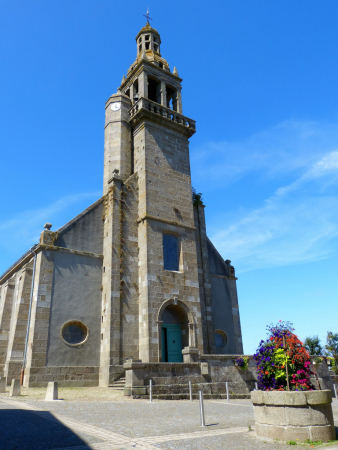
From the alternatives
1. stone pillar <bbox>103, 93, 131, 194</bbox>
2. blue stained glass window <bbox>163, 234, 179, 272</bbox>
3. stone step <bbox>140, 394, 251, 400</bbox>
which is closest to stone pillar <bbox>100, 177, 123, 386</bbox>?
blue stained glass window <bbox>163, 234, 179, 272</bbox>

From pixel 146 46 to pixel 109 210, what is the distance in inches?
622

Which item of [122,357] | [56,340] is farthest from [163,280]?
[56,340]

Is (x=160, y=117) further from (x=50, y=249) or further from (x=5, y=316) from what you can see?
(x=5, y=316)

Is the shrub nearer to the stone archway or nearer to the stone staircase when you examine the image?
the stone staircase

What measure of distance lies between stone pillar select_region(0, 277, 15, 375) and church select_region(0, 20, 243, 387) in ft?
0.18

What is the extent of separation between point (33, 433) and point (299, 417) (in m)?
4.90

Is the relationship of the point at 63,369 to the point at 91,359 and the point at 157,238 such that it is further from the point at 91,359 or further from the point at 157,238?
the point at 157,238

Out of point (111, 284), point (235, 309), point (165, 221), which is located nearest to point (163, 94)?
point (165, 221)

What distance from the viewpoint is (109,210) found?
67.5ft

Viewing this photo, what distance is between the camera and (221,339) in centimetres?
2277

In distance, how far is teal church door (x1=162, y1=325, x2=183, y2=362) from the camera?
18.9 meters

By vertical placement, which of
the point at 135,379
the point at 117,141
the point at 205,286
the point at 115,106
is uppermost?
the point at 115,106

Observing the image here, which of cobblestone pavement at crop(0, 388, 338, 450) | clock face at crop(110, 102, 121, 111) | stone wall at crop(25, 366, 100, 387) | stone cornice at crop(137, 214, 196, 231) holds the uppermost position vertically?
clock face at crop(110, 102, 121, 111)

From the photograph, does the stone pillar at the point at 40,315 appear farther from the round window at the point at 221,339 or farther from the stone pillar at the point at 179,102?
the stone pillar at the point at 179,102
